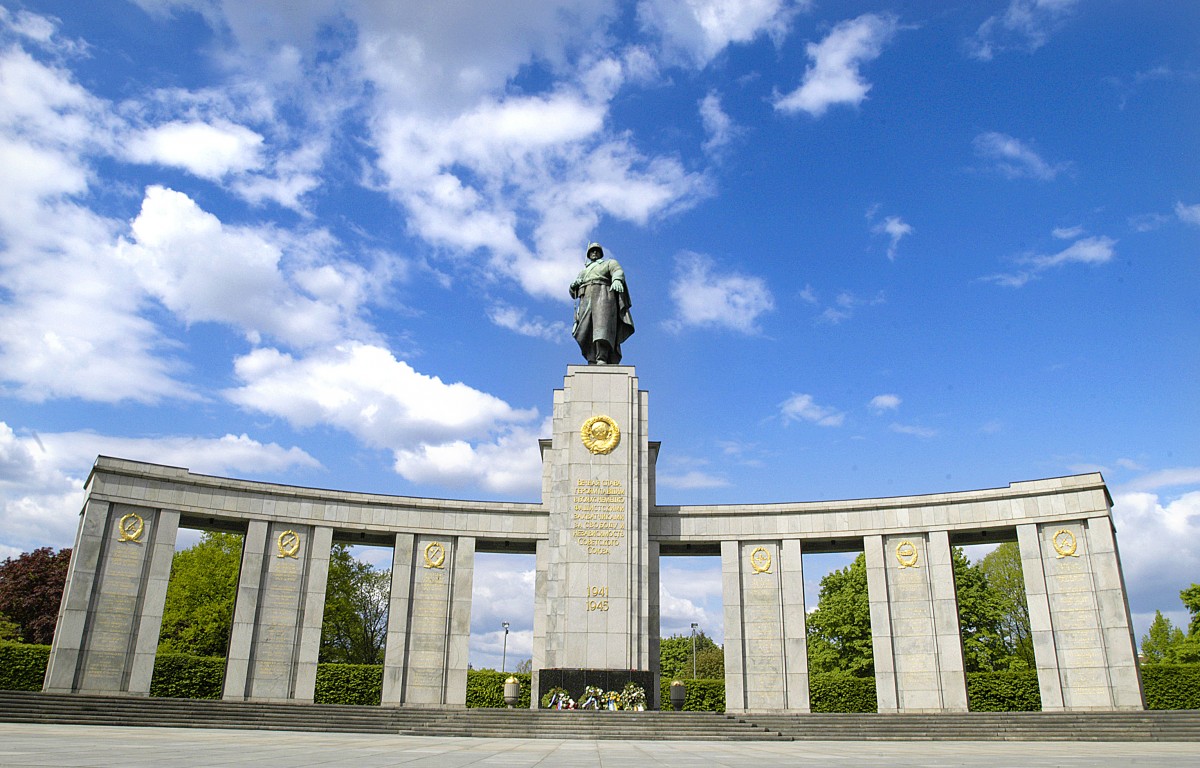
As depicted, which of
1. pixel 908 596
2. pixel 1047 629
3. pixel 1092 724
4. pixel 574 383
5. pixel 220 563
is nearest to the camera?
pixel 1092 724

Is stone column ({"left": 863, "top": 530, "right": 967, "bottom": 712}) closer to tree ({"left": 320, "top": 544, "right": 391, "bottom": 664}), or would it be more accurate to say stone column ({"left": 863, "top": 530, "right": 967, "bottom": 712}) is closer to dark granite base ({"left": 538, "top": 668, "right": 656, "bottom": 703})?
dark granite base ({"left": 538, "top": 668, "right": 656, "bottom": 703})

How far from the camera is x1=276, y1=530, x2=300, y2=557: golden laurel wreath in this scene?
31062 millimetres

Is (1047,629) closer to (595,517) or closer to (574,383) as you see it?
(595,517)

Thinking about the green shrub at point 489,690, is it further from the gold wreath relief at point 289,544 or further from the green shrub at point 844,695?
the green shrub at point 844,695

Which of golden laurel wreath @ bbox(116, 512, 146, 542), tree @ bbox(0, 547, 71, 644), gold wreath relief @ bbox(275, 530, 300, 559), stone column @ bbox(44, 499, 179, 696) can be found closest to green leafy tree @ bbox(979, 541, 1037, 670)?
gold wreath relief @ bbox(275, 530, 300, 559)

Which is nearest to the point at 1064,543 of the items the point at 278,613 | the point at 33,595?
the point at 278,613

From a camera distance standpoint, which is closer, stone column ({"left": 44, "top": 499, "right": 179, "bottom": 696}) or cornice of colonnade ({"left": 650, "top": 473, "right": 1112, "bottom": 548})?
stone column ({"left": 44, "top": 499, "right": 179, "bottom": 696})

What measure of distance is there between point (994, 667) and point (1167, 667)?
15603mm

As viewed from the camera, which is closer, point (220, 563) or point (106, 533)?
point (106, 533)

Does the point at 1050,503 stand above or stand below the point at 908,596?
above

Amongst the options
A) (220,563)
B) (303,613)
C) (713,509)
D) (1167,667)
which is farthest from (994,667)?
(220,563)

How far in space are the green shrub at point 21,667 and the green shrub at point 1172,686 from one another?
39.2 metres

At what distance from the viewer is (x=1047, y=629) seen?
93.0ft

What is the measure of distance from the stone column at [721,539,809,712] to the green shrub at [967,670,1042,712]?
264 inches
